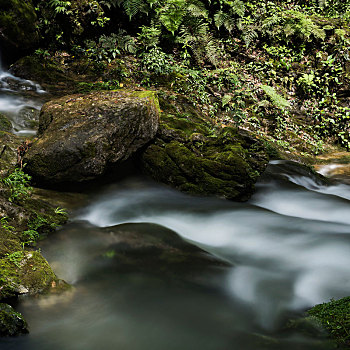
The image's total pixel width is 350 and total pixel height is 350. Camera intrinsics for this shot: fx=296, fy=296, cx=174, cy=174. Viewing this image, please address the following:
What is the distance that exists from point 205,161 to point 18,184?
264 cm

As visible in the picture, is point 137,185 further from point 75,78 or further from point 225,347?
point 75,78

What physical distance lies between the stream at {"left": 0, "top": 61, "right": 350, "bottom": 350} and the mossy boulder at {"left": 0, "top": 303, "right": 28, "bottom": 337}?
0.15 ft

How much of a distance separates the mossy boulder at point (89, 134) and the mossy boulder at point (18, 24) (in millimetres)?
3315

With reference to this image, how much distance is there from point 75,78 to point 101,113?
11.9 ft

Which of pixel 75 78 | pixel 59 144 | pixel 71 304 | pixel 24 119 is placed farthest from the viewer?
pixel 75 78

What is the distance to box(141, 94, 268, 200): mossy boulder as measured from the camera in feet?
15.0

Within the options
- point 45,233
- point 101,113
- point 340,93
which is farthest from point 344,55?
point 45,233

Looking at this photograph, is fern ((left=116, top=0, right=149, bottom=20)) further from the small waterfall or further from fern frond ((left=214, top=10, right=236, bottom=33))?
the small waterfall

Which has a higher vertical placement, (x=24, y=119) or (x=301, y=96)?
(x=301, y=96)

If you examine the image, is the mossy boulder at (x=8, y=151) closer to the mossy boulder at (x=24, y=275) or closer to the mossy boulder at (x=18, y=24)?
the mossy boulder at (x=24, y=275)

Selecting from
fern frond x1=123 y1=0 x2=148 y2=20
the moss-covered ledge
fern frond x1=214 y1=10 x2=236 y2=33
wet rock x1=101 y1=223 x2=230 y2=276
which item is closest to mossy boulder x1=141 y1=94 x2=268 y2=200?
wet rock x1=101 y1=223 x2=230 y2=276

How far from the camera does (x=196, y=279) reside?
2.65 metres

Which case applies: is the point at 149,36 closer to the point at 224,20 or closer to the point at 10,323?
the point at 224,20

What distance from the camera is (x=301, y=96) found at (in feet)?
30.8
